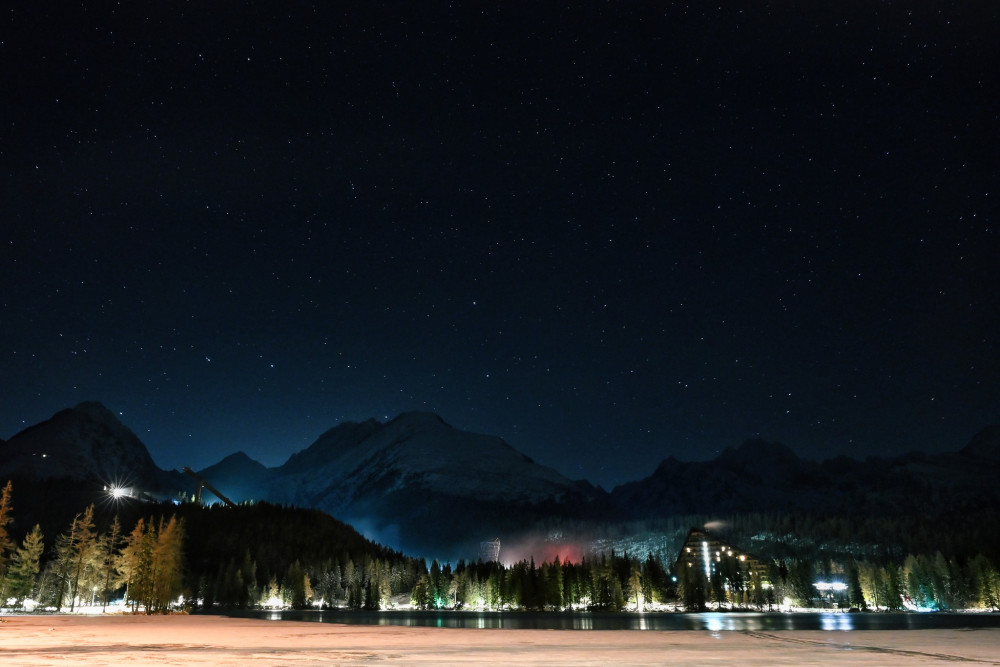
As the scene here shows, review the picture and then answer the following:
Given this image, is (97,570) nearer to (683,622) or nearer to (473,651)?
(683,622)

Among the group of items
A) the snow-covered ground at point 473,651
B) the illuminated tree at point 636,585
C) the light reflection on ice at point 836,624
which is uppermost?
the illuminated tree at point 636,585

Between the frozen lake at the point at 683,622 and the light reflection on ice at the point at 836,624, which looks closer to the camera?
the light reflection on ice at the point at 836,624

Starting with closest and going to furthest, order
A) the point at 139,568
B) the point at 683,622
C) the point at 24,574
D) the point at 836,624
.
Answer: the point at 836,624
the point at 139,568
the point at 683,622
the point at 24,574

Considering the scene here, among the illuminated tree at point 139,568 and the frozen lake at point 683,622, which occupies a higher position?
the illuminated tree at point 139,568

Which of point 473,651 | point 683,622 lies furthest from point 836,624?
point 473,651

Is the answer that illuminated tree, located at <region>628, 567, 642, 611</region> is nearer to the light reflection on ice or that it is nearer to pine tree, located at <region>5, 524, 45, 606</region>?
the light reflection on ice

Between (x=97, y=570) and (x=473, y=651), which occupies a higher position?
(x=97, y=570)

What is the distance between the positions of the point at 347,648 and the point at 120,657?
6.77 m

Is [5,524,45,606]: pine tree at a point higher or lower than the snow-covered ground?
higher

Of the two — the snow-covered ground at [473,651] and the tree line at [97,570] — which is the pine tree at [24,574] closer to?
the tree line at [97,570]

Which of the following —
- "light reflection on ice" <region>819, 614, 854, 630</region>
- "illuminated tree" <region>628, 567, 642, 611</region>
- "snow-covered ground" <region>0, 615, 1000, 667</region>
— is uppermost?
"illuminated tree" <region>628, 567, 642, 611</region>

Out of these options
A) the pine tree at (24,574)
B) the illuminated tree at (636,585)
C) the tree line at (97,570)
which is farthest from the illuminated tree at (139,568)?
the illuminated tree at (636,585)

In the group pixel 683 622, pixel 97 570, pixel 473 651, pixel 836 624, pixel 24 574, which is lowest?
pixel 683 622

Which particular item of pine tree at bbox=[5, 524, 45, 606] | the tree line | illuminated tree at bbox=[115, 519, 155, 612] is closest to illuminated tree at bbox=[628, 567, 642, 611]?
the tree line
